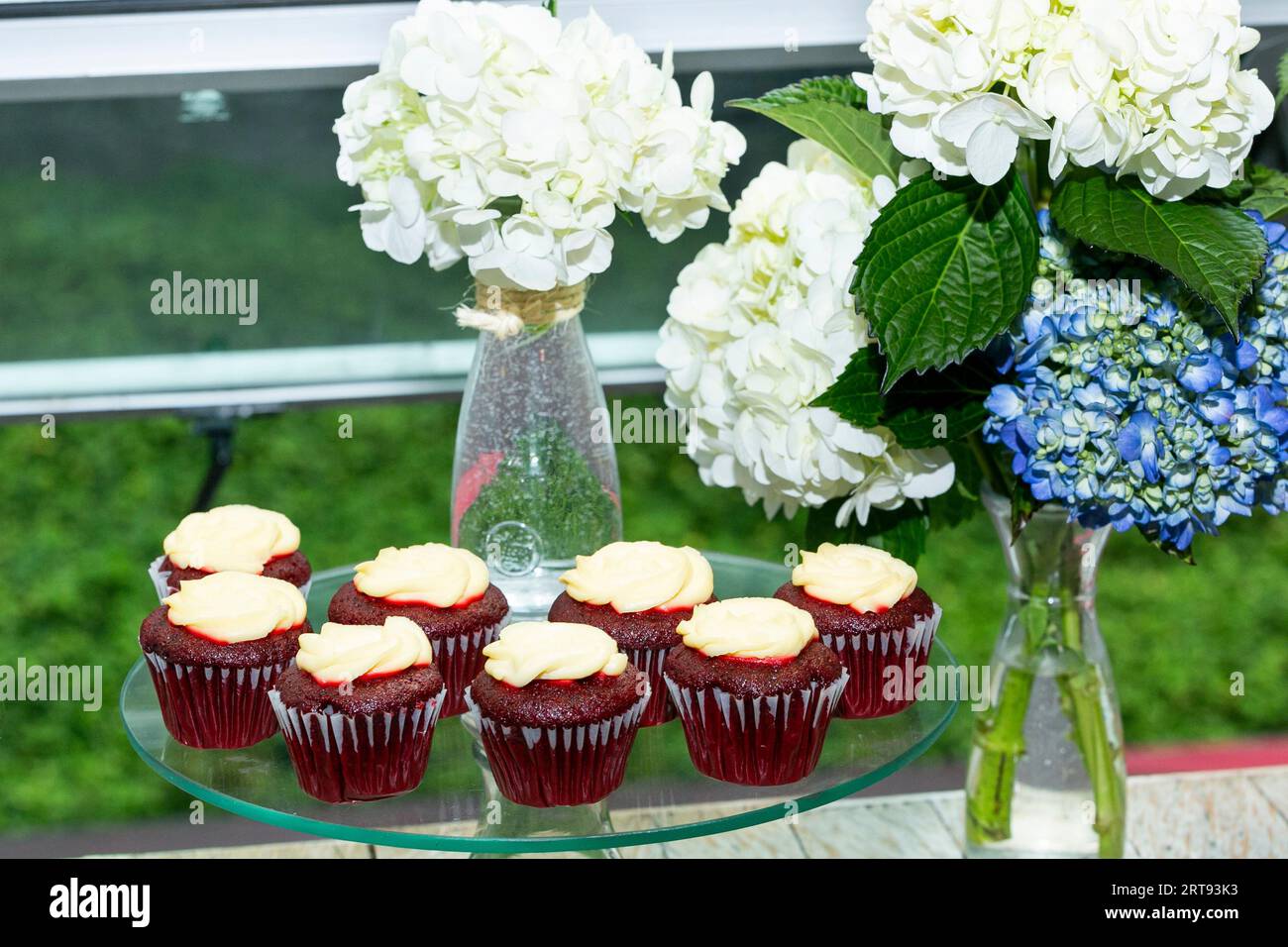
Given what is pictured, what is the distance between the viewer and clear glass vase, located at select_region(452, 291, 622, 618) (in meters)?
1.11

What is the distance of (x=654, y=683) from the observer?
3.45 ft

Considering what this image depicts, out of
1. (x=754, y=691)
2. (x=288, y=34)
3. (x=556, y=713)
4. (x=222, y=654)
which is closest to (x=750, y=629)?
(x=754, y=691)

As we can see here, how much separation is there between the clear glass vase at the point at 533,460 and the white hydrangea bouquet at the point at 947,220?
3.8 inches

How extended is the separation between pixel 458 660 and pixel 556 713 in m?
0.17

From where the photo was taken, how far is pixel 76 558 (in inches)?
99.7

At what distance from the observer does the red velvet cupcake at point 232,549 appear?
1.12 meters

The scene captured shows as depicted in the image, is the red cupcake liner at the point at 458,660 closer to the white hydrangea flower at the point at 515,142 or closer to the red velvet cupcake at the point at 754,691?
the red velvet cupcake at the point at 754,691

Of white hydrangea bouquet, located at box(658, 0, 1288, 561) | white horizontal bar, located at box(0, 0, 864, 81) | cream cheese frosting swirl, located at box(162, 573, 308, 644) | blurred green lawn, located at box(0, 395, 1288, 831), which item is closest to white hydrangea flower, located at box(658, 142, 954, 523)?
white hydrangea bouquet, located at box(658, 0, 1288, 561)

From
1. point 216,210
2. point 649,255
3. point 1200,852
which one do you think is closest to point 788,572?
point 1200,852

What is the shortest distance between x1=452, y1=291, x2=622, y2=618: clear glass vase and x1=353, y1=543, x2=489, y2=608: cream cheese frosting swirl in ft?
0.18

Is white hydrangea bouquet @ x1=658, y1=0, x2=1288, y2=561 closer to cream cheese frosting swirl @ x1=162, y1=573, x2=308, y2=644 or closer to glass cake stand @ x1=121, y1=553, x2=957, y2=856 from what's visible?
glass cake stand @ x1=121, y1=553, x2=957, y2=856

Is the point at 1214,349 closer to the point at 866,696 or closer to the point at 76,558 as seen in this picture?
the point at 866,696

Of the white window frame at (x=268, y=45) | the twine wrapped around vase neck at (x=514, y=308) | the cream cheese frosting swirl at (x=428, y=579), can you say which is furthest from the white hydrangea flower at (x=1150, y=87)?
the white window frame at (x=268, y=45)
